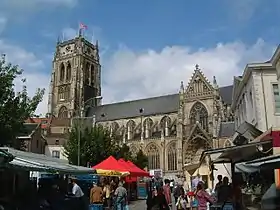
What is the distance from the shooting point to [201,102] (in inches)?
2564

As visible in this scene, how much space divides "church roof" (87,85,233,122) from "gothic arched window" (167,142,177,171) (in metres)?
9.22

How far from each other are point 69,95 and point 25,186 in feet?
248

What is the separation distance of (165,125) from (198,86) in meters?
11.0

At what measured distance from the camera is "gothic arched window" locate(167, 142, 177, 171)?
67.2 metres

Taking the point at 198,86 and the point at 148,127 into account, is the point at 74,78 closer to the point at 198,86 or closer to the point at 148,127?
the point at 148,127

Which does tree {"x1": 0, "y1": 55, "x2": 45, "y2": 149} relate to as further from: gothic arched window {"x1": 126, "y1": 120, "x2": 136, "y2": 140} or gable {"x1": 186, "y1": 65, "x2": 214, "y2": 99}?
gothic arched window {"x1": 126, "y1": 120, "x2": 136, "y2": 140}

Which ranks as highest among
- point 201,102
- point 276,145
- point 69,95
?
point 69,95

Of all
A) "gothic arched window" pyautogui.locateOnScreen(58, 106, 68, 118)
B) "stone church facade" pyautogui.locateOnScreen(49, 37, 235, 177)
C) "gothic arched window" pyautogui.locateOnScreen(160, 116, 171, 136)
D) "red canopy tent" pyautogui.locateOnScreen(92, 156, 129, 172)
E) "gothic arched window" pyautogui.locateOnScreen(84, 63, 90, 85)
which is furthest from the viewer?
"gothic arched window" pyautogui.locateOnScreen(84, 63, 90, 85)

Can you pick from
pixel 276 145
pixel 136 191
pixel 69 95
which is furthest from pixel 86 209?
pixel 69 95

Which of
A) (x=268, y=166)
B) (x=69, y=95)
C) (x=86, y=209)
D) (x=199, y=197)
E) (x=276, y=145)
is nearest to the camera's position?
(x=268, y=166)

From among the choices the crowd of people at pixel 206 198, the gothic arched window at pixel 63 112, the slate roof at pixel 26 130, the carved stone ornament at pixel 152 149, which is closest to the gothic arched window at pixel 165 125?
the carved stone ornament at pixel 152 149

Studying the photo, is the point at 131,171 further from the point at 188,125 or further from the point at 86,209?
the point at 188,125

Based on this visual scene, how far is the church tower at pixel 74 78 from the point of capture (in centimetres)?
8750

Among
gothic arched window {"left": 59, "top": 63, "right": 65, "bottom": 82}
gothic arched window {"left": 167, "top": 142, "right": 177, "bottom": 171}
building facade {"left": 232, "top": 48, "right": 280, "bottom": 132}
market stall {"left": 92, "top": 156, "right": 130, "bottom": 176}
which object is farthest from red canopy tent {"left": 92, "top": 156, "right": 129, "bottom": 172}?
gothic arched window {"left": 59, "top": 63, "right": 65, "bottom": 82}
